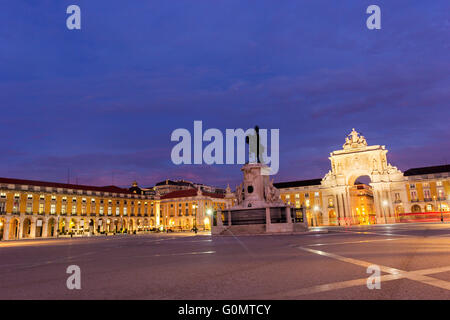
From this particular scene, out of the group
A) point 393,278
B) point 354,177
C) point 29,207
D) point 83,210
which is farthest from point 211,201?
point 393,278

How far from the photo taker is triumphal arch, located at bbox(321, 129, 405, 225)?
78.1 metres

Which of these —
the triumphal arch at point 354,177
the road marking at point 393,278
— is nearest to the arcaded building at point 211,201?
the triumphal arch at point 354,177

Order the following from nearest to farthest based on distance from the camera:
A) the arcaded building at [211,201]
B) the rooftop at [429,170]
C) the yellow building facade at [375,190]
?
the arcaded building at [211,201]
the yellow building facade at [375,190]
the rooftop at [429,170]

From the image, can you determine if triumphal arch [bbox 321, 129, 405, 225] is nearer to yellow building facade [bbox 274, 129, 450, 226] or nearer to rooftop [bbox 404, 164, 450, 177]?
yellow building facade [bbox 274, 129, 450, 226]

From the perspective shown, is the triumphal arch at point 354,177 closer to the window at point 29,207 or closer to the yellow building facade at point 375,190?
the yellow building facade at point 375,190

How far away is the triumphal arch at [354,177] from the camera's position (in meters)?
78.1

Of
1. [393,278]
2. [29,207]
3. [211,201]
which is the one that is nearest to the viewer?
[393,278]

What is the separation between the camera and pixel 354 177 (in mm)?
86438

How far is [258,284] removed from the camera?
20.2 ft

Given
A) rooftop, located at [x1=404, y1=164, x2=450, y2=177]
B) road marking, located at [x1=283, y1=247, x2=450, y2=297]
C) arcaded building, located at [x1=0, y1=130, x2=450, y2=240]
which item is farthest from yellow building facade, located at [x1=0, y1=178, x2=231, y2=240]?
road marking, located at [x1=283, y1=247, x2=450, y2=297]

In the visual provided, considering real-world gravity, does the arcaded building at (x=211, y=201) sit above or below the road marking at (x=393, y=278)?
above

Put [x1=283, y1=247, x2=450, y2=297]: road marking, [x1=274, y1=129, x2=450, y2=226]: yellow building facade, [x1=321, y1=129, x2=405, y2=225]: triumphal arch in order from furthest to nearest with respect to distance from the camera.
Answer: [x1=321, y1=129, x2=405, y2=225]: triumphal arch, [x1=274, y1=129, x2=450, y2=226]: yellow building facade, [x1=283, y1=247, x2=450, y2=297]: road marking

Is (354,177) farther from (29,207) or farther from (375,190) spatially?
(29,207)
